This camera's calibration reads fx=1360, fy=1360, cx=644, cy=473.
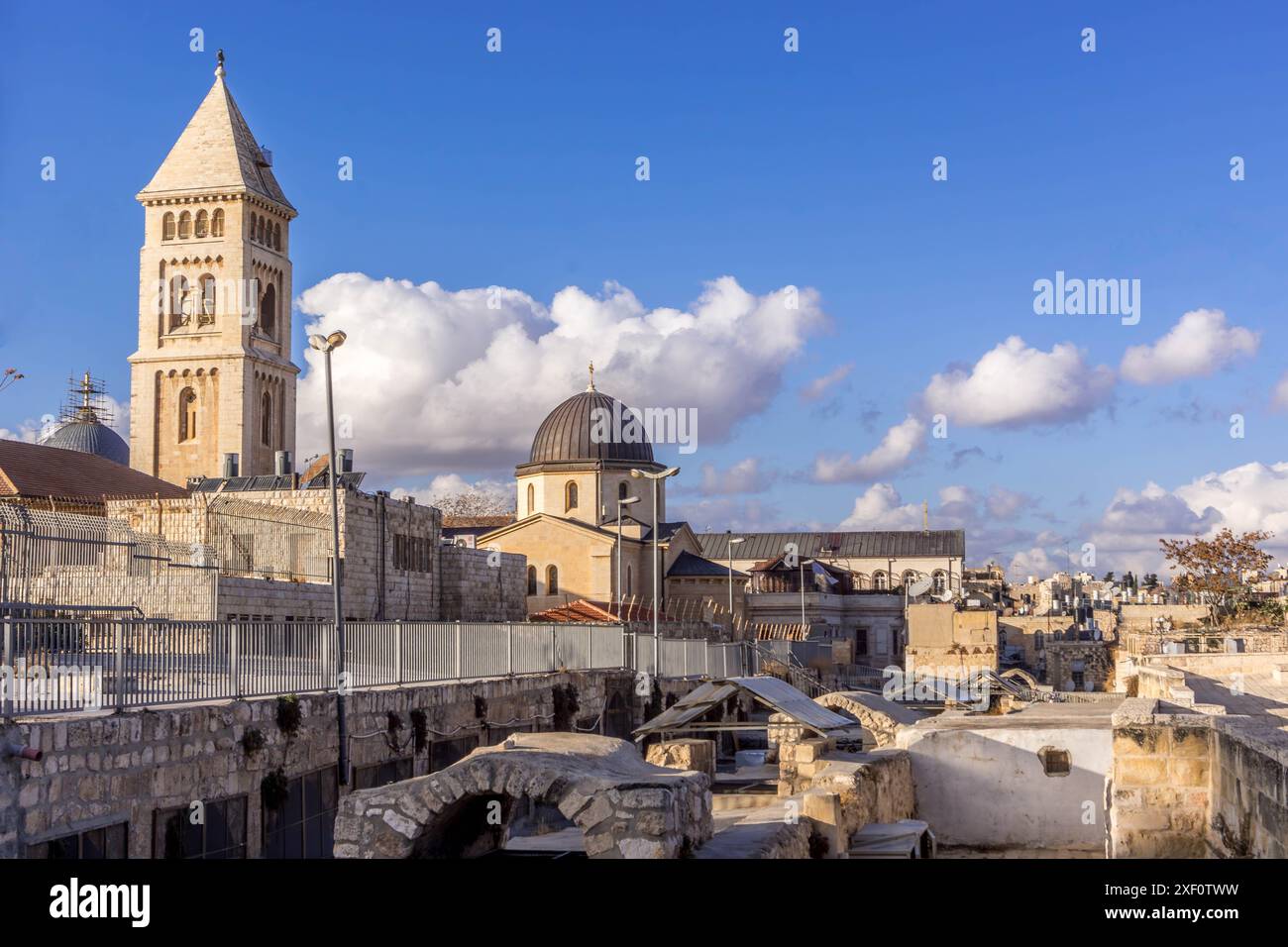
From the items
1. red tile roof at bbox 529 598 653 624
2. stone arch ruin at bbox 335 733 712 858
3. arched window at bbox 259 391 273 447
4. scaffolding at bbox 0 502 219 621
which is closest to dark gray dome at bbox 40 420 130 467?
arched window at bbox 259 391 273 447

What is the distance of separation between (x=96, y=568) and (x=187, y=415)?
187 feet

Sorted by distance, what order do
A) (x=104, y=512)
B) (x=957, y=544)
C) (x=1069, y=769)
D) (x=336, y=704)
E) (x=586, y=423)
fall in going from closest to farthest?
1. (x=336, y=704)
2. (x=1069, y=769)
3. (x=104, y=512)
4. (x=586, y=423)
5. (x=957, y=544)

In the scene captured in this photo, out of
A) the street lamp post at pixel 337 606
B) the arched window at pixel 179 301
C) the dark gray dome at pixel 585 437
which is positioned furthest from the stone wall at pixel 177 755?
the arched window at pixel 179 301

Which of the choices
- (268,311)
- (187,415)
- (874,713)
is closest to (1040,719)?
(874,713)

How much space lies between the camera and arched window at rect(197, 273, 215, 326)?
7706 centimetres

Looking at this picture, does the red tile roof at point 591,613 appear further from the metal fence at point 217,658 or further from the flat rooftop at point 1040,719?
the flat rooftop at point 1040,719

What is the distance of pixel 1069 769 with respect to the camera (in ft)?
60.9

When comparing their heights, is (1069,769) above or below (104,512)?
below

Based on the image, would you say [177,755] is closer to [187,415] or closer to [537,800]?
[537,800]

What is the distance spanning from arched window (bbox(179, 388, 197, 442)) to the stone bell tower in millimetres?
56
